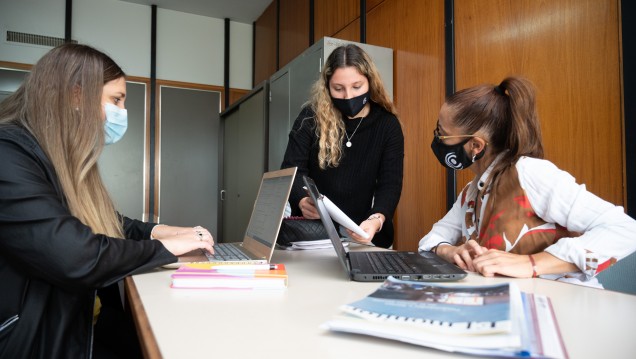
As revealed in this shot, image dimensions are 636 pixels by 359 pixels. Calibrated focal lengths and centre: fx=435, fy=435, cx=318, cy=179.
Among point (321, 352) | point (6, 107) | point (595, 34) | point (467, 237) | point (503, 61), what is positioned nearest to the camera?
point (321, 352)

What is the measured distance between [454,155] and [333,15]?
2745 millimetres

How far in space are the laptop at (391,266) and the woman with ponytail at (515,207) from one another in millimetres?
108

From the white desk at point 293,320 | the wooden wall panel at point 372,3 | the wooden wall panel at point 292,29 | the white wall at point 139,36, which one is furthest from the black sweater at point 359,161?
the white wall at point 139,36

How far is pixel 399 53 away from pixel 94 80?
83.2 inches

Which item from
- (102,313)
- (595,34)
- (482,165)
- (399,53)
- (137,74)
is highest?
(137,74)

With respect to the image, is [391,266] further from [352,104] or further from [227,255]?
[352,104]

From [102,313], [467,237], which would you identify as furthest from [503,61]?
[102,313]

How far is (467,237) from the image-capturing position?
1337 millimetres

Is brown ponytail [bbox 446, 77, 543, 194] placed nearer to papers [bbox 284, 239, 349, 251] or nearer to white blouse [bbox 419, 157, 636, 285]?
white blouse [bbox 419, 157, 636, 285]

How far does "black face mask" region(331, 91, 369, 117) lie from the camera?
1.73m

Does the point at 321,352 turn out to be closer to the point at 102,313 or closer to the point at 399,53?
the point at 102,313

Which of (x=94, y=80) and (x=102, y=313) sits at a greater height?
(x=94, y=80)

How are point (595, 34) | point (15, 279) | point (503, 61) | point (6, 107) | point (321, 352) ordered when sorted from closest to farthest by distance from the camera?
point (321, 352) < point (15, 279) < point (6, 107) < point (595, 34) < point (503, 61)

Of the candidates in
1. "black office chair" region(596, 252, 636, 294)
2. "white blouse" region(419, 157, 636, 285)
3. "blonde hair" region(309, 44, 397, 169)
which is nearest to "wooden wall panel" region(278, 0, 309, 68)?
"blonde hair" region(309, 44, 397, 169)
